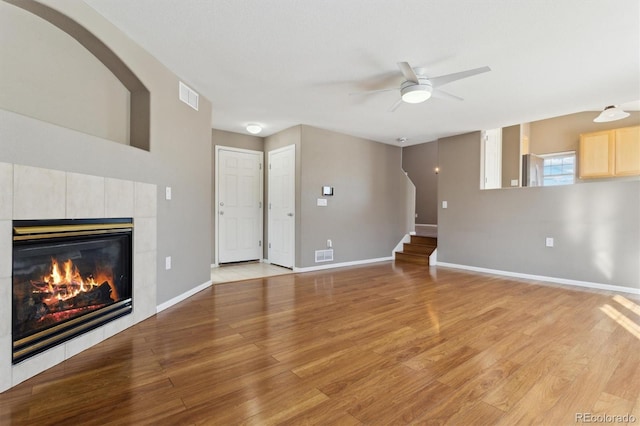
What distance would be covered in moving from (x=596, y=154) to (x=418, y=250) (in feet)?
12.9

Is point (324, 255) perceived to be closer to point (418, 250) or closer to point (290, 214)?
point (290, 214)

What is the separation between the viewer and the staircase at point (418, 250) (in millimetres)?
5934

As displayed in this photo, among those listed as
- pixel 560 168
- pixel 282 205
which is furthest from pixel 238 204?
pixel 560 168

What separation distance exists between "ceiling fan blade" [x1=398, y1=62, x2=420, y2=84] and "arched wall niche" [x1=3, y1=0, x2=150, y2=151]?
235 cm

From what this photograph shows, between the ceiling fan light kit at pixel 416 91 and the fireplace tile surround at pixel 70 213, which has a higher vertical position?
the ceiling fan light kit at pixel 416 91

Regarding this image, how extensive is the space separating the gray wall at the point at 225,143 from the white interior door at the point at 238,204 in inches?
3.0

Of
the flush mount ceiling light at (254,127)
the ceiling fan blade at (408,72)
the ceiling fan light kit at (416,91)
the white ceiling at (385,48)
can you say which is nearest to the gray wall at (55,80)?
the white ceiling at (385,48)

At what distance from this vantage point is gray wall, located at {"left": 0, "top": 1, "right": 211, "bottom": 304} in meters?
1.84

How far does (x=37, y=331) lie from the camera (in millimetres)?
1831

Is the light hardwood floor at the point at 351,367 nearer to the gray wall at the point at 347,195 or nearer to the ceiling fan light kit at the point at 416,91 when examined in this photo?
the gray wall at the point at 347,195

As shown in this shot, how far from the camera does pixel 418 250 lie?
6203 mm

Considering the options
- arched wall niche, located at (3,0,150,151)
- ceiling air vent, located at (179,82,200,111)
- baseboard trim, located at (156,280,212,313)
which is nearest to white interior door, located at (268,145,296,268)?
baseboard trim, located at (156,280,212,313)

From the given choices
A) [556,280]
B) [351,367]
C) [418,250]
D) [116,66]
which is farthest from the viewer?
[418,250]

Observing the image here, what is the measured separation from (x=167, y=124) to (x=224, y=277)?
2392mm
